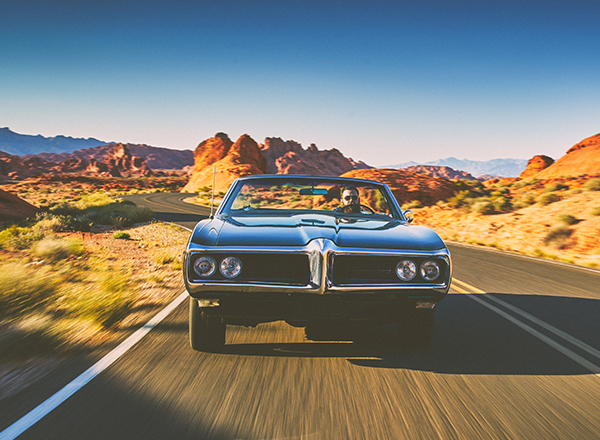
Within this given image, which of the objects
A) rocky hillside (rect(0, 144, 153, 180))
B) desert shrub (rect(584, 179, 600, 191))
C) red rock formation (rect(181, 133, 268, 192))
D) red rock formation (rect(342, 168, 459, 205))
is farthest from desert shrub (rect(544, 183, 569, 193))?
rocky hillside (rect(0, 144, 153, 180))

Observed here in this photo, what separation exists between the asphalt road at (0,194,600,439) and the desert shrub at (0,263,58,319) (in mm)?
2019

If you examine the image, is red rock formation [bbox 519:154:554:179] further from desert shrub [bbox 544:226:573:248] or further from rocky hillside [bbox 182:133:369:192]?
desert shrub [bbox 544:226:573:248]

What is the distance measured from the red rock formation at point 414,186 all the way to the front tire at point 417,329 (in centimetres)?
2614

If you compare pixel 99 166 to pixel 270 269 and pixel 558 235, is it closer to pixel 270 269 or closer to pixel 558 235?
pixel 558 235

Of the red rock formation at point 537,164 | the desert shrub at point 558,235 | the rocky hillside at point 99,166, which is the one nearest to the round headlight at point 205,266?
the desert shrub at point 558,235

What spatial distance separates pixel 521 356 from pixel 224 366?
265 centimetres

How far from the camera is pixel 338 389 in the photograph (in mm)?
2908

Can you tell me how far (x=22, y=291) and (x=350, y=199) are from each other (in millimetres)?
4719

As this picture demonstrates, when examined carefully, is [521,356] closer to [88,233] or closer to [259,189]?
[259,189]

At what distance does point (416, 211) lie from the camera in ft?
84.2

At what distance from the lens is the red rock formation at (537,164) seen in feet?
228

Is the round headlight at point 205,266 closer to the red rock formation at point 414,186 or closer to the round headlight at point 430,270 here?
the round headlight at point 430,270

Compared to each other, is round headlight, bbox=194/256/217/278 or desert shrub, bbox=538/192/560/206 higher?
round headlight, bbox=194/256/217/278

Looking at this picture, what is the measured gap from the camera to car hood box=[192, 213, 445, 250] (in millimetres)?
3151
